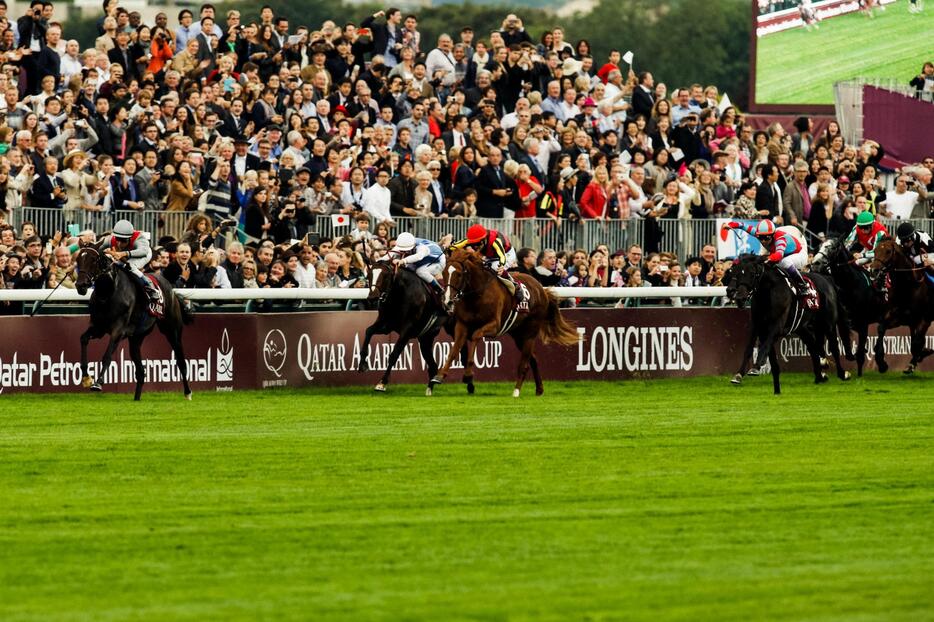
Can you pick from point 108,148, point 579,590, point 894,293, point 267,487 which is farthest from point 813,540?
point 894,293

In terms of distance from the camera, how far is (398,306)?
75.0 feet

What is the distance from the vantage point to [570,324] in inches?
928

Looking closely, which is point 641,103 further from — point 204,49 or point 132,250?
point 132,250

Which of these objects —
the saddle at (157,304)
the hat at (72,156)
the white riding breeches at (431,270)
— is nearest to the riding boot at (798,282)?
the white riding breeches at (431,270)

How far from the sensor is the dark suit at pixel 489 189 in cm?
2614

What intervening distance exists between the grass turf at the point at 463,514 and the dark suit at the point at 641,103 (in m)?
12.0

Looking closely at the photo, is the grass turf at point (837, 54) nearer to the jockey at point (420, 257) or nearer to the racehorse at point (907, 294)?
the racehorse at point (907, 294)

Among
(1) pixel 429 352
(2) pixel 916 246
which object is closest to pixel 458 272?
(1) pixel 429 352

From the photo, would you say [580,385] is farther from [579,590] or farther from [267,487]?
[579,590]

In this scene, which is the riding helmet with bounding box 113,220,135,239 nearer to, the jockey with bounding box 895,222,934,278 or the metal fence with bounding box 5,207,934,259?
the metal fence with bounding box 5,207,934,259

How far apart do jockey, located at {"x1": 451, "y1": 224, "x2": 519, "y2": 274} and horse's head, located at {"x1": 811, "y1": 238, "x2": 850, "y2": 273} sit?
18.3 feet

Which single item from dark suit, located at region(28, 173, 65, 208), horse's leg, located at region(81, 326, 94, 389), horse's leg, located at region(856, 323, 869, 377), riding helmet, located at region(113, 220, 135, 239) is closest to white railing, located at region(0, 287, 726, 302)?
horse's leg, located at region(81, 326, 94, 389)

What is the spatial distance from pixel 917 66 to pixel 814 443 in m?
21.5

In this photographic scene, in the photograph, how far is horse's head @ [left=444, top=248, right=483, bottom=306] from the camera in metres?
22.0
